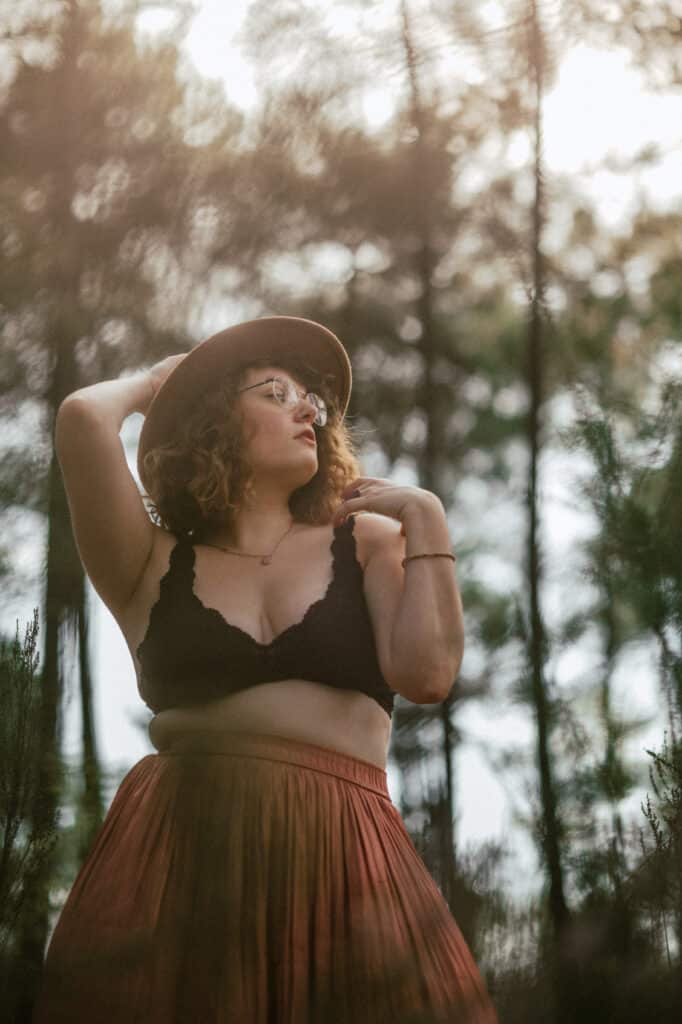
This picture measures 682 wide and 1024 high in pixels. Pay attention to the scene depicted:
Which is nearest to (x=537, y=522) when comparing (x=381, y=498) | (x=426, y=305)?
(x=381, y=498)

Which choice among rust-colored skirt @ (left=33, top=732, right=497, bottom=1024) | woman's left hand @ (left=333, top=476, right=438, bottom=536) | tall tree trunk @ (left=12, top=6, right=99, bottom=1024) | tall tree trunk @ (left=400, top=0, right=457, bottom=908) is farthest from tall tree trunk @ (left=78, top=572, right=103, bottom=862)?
tall tree trunk @ (left=400, top=0, right=457, bottom=908)

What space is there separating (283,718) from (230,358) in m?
0.46

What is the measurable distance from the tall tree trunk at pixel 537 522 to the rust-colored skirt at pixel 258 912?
0.20m

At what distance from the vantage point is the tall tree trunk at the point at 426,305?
5.60 ft

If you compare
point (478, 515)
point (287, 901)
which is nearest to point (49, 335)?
point (478, 515)

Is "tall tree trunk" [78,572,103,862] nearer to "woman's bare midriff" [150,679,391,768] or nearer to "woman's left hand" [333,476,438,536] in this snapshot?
"woman's bare midriff" [150,679,391,768]

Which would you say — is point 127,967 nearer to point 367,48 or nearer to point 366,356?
point 367,48

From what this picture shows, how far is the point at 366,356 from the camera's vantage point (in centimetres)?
244

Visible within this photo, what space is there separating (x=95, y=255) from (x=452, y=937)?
126cm

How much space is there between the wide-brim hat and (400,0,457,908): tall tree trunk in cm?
56

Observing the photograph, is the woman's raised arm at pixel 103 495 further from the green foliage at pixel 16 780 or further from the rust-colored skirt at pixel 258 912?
the rust-colored skirt at pixel 258 912

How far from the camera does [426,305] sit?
2.06 meters

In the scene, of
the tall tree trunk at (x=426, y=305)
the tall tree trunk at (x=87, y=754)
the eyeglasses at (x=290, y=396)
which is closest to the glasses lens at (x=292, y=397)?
the eyeglasses at (x=290, y=396)

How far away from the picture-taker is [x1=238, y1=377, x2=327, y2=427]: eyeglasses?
1309mm
